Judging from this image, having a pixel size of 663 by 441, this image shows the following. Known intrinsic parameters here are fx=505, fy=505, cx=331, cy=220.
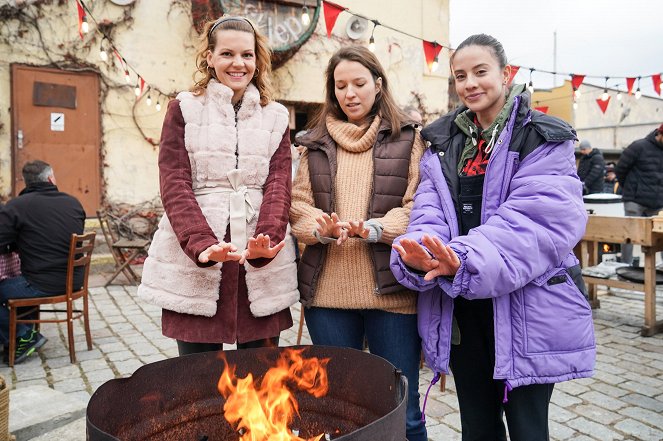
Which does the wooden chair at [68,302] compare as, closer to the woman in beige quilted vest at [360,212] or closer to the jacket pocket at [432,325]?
the woman in beige quilted vest at [360,212]

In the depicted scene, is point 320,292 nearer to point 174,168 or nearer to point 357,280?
point 357,280

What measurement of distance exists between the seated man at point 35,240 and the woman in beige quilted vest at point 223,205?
3027 millimetres

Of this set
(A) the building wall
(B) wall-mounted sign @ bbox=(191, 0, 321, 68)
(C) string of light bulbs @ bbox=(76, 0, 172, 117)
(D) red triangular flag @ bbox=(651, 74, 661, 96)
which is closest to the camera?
(A) the building wall

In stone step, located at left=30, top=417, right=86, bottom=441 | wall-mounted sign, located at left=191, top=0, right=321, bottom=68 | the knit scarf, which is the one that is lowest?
stone step, located at left=30, top=417, right=86, bottom=441

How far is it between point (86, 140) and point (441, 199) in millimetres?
8200


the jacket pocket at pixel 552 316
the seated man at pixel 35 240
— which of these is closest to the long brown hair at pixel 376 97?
the jacket pocket at pixel 552 316

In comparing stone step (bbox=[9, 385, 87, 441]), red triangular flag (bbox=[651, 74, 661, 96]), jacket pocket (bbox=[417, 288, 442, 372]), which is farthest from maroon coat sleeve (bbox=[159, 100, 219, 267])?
red triangular flag (bbox=[651, 74, 661, 96])

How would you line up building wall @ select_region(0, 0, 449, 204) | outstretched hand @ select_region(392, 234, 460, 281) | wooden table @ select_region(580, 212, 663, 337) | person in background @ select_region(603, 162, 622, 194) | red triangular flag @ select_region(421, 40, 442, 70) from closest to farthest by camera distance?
outstretched hand @ select_region(392, 234, 460, 281) < wooden table @ select_region(580, 212, 663, 337) < red triangular flag @ select_region(421, 40, 442, 70) < building wall @ select_region(0, 0, 449, 204) < person in background @ select_region(603, 162, 622, 194)

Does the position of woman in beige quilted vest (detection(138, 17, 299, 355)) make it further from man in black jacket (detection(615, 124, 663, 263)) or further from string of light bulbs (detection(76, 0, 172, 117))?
man in black jacket (detection(615, 124, 663, 263))

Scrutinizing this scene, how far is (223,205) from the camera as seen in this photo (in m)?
2.21

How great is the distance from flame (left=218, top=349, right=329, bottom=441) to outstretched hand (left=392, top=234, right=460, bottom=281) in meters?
0.54

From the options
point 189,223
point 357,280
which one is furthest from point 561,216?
point 189,223

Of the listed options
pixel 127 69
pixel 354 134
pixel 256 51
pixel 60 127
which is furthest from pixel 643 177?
pixel 60 127

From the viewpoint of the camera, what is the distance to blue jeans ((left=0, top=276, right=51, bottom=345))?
4.60 m
